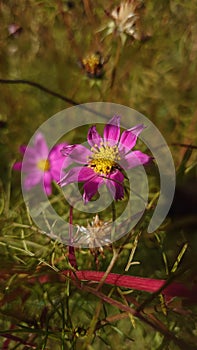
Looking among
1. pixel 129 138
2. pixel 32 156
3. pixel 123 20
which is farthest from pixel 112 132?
pixel 32 156

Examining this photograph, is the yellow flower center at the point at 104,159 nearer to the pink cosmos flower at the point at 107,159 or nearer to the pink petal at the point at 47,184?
the pink cosmos flower at the point at 107,159

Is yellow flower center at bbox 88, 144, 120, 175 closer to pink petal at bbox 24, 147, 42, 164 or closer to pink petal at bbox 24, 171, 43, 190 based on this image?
pink petal at bbox 24, 171, 43, 190

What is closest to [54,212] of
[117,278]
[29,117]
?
[117,278]

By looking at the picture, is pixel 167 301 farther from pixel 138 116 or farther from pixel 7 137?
pixel 7 137

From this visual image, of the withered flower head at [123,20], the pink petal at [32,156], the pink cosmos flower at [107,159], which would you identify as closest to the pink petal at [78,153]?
the pink cosmos flower at [107,159]

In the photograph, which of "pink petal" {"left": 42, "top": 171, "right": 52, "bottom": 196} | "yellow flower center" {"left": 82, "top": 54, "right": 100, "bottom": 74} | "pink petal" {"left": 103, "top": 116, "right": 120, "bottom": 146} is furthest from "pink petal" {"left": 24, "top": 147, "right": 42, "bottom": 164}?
"pink petal" {"left": 103, "top": 116, "right": 120, "bottom": 146}

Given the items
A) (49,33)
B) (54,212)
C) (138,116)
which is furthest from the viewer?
(49,33)
